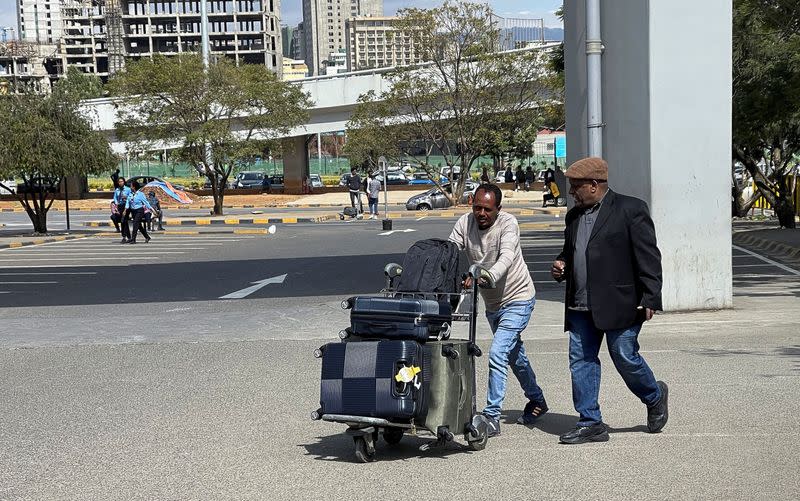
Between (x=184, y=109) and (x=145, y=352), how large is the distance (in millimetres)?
41503

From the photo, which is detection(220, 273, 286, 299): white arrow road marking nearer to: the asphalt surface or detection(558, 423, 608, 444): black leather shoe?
the asphalt surface

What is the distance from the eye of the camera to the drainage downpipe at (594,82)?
1451cm

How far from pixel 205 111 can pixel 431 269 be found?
46.3 meters

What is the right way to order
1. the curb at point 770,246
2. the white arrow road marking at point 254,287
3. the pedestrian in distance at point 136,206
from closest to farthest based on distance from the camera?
the white arrow road marking at point 254,287 < the curb at point 770,246 < the pedestrian in distance at point 136,206

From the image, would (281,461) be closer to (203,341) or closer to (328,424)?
(328,424)

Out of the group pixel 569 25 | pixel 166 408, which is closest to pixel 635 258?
pixel 166 408

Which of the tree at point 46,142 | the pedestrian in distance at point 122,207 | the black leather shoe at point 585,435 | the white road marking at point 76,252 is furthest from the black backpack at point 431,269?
the tree at point 46,142

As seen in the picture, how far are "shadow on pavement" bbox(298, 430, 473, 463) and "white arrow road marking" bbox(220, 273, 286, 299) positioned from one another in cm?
1058

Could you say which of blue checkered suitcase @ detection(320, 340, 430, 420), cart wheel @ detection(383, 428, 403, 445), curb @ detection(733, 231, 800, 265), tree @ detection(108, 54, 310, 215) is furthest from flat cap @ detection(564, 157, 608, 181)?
tree @ detection(108, 54, 310, 215)

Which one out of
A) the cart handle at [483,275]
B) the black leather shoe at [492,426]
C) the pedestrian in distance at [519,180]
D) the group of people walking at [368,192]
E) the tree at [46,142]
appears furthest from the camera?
the pedestrian in distance at [519,180]

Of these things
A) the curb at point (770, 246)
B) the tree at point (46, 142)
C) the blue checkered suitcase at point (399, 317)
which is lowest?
the curb at point (770, 246)

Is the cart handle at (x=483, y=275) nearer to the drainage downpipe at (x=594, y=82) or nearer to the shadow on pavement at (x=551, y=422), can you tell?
the shadow on pavement at (x=551, y=422)

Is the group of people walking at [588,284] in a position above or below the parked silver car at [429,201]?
above

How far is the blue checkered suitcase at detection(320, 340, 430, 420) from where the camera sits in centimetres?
662
